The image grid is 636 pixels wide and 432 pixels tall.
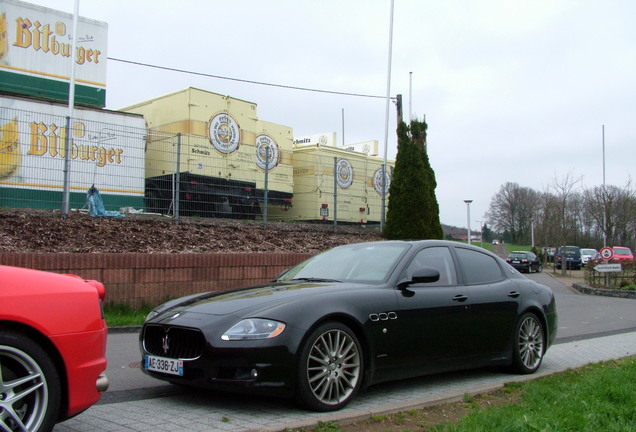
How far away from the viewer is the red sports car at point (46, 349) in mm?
3602

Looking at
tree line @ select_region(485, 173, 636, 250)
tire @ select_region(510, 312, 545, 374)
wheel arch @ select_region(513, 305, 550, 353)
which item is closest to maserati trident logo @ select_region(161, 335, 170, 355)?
tire @ select_region(510, 312, 545, 374)

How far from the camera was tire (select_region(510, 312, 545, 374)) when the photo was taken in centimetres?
685

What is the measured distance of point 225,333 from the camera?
4.84m

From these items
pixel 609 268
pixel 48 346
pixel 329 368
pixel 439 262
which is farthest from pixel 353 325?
pixel 609 268

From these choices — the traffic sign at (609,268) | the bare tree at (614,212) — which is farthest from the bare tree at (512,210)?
the traffic sign at (609,268)

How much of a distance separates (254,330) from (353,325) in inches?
35.8

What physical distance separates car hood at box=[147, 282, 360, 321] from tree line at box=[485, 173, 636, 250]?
1421 inches

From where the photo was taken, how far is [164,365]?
5098mm

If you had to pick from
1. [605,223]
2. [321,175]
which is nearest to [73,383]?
[321,175]

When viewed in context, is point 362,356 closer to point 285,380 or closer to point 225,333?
point 285,380

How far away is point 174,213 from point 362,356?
983cm

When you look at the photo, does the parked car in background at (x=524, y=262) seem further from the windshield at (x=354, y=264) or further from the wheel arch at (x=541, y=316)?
the windshield at (x=354, y=264)

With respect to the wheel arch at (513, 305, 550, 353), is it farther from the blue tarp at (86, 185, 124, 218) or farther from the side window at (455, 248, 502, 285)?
the blue tarp at (86, 185, 124, 218)

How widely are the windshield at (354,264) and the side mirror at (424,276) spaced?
0.60 ft
